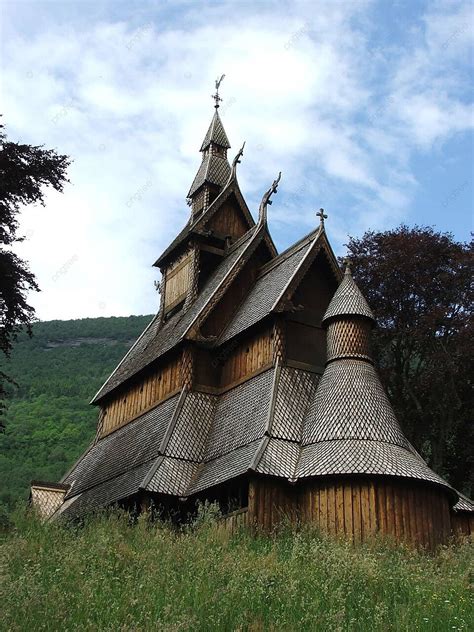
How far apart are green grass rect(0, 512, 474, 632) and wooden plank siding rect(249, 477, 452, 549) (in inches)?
113

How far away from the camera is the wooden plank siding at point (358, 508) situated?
58.3 ft

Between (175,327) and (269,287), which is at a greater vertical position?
(269,287)

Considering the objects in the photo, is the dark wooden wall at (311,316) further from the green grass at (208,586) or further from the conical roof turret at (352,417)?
the green grass at (208,586)

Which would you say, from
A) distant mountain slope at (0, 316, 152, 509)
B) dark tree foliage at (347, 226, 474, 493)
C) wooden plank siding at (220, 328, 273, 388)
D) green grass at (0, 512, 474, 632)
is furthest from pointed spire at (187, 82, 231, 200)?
green grass at (0, 512, 474, 632)

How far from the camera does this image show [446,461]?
31.3 meters

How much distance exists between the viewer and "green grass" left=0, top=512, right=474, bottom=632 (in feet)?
33.9

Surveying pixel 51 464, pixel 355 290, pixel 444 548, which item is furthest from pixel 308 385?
pixel 51 464

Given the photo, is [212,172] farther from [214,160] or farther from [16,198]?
[16,198]

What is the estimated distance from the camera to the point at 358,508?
17.9 meters

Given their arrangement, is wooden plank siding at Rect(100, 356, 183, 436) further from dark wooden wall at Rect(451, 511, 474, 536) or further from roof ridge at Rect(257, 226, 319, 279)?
dark wooden wall at Rect(451, 511, 474, 536)

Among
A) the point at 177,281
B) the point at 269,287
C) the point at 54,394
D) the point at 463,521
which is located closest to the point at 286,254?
the point at 269,287

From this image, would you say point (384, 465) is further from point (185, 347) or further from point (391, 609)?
point (185, 347)

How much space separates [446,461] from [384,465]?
14.3 m

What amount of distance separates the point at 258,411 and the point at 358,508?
4444 mm
